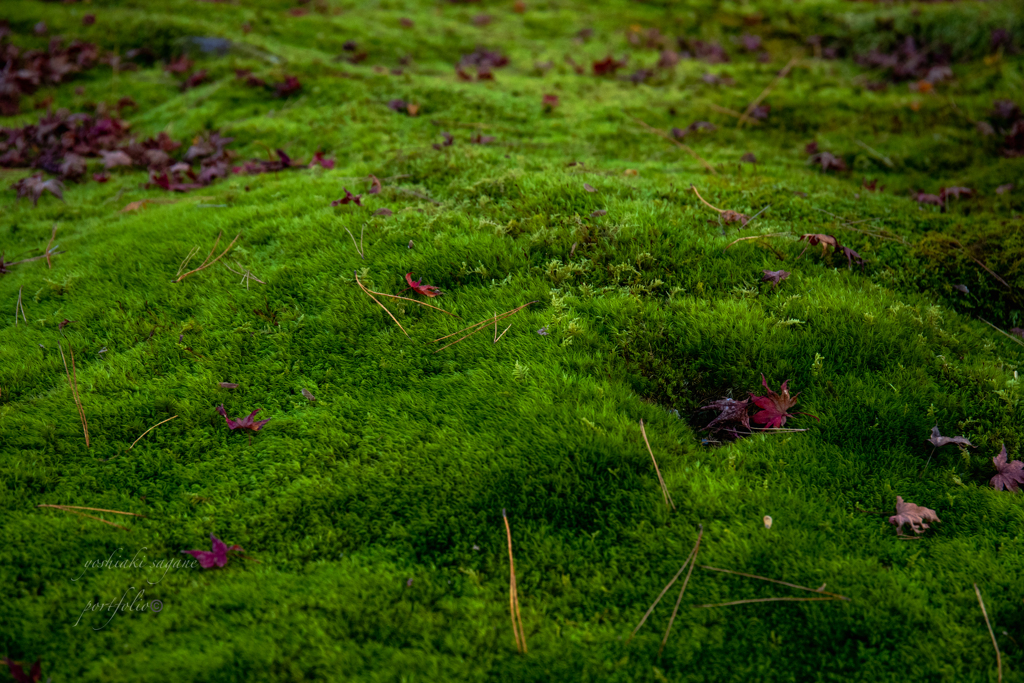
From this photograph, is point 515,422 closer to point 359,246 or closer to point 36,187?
point 359,246

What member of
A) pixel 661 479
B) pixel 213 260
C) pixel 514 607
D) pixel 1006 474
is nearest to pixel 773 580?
pixel 661 479

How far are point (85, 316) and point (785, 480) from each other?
433 centimetres

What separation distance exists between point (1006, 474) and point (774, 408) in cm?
108

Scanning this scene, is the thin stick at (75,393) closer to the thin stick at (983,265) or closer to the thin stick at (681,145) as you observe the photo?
the thin stick at (681,145)

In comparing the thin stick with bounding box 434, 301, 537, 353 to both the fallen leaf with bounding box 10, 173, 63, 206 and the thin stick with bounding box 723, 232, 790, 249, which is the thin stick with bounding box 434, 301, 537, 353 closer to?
the thin stick with bounding box 723, 232, 790, 249

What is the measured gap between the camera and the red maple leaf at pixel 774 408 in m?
2.88

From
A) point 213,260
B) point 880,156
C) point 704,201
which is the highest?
point 880,156

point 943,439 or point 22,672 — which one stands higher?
point 943,439

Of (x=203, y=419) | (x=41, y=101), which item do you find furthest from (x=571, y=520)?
(x=41, y=101)

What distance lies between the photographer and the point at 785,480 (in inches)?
105

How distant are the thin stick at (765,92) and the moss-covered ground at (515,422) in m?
1.20

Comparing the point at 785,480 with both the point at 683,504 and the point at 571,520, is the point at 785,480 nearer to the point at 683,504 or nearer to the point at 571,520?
the point at 683,504

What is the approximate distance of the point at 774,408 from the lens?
Result: 288 centimetres

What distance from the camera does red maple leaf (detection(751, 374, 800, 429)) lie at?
2875 millimetres
